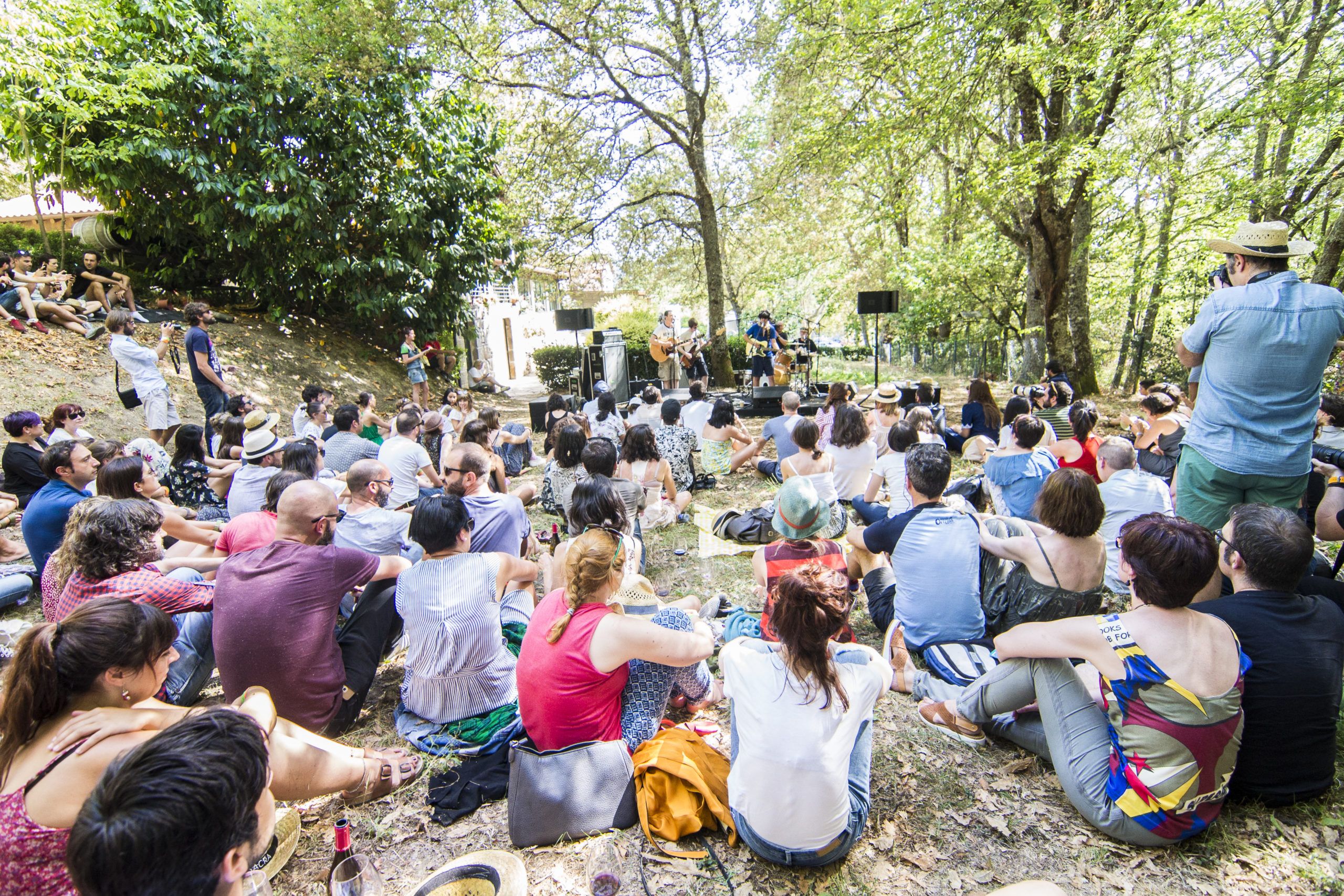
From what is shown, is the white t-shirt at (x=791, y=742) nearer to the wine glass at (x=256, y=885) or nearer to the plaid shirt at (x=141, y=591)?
the wine glass at (x=256, y=885)

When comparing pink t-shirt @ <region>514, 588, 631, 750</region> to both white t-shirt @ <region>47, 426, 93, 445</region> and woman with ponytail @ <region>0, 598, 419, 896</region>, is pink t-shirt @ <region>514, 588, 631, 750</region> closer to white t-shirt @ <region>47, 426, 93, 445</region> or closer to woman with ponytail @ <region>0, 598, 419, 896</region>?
woman with ponytail @ <region>0, 598, 419, 896</region>

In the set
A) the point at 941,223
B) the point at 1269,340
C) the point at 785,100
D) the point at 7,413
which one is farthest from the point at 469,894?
the point at 941,223

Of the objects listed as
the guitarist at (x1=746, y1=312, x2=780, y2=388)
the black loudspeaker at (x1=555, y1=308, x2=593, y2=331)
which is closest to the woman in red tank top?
the guitarist at (x1=746, y1=312, x2=780, y2=388)

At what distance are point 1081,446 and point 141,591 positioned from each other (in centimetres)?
579

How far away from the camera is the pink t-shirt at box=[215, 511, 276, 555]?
331 centimetres

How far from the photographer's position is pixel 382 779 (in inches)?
103

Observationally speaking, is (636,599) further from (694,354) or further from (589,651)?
(694,354)

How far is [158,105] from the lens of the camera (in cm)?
998

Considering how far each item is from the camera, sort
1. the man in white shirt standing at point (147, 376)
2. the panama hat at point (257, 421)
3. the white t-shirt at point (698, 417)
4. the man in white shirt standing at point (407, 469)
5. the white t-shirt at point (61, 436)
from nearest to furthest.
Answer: the panama hat at point (257, 421) → the white t-shirt at point (61, 436) → the man in white shirt standing at point (407, 469) → the man in white shirt standing at point (147, 376) → the white t-shirt at point (698, 417)

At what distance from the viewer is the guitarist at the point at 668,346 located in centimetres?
1365

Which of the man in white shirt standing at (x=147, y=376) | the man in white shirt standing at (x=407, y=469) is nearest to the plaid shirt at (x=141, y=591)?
the man in white shirt standing at (x=407, y=469)

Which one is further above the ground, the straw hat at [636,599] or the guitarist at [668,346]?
the guitarist at [668,346]

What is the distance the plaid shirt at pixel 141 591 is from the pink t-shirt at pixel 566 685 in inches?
55.1

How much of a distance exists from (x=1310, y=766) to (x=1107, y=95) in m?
9.48
